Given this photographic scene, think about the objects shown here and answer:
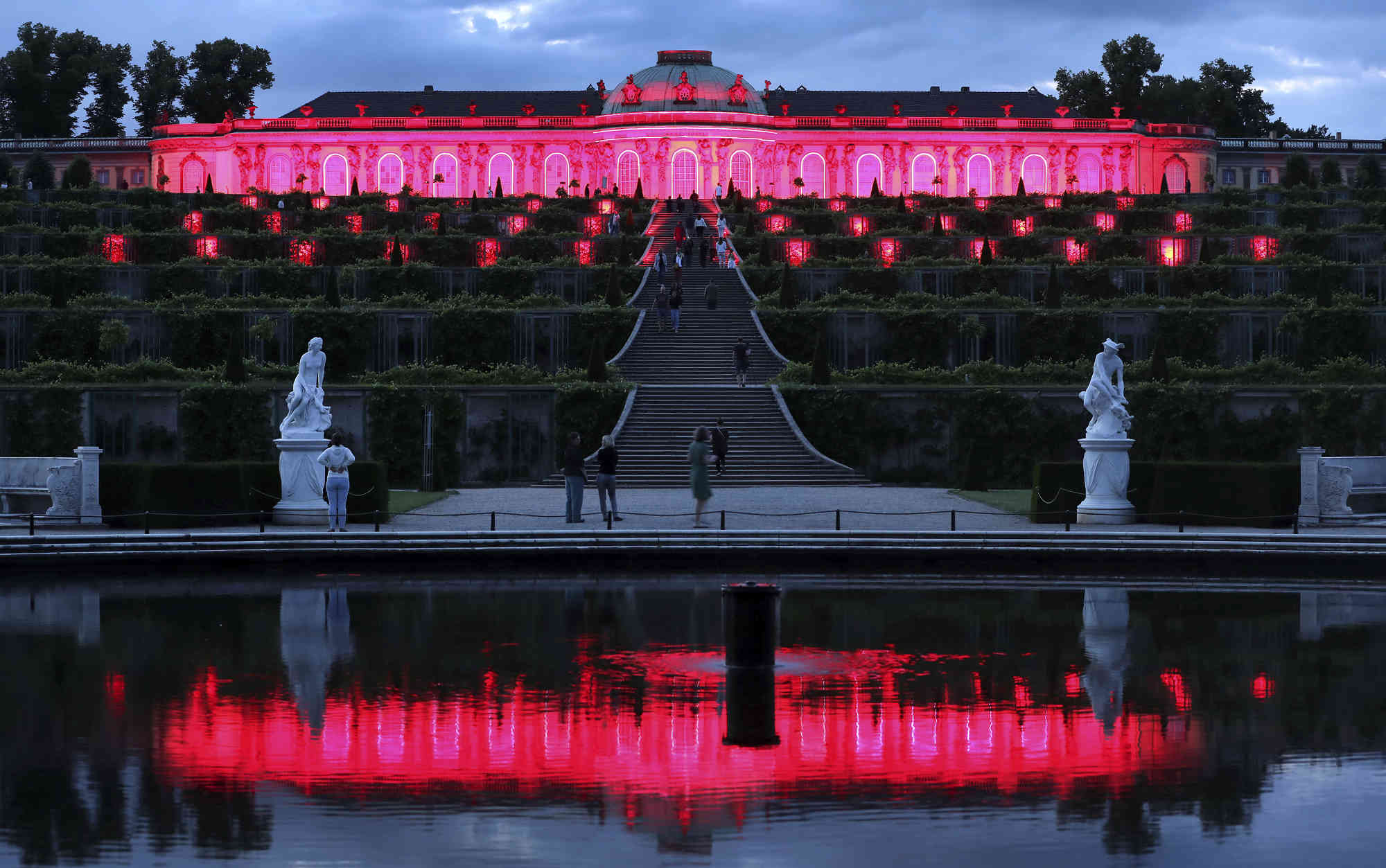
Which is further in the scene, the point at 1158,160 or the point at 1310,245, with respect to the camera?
the point at 1158,160

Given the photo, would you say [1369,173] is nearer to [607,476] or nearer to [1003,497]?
[1003,497]

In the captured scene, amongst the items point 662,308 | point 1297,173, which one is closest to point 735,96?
point 1297,173

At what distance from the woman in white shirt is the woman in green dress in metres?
5.90

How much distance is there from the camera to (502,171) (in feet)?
352

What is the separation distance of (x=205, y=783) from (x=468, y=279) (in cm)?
4631

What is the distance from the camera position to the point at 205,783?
43.8 feet

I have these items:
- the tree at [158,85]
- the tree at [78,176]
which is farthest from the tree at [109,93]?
the tree at [78,176]

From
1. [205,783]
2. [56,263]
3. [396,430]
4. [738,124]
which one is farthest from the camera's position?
[738,124]

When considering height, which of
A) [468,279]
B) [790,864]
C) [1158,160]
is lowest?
[790,864]

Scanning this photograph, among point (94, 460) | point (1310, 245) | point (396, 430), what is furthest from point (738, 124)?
point (94, 460)

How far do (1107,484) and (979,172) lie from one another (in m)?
77.1

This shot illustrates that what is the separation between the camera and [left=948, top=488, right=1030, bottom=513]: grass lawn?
36344 millimetres

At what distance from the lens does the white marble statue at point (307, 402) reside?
32344 mm

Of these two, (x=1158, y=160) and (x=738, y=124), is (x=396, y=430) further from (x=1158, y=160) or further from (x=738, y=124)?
(x=1158, y=160)
